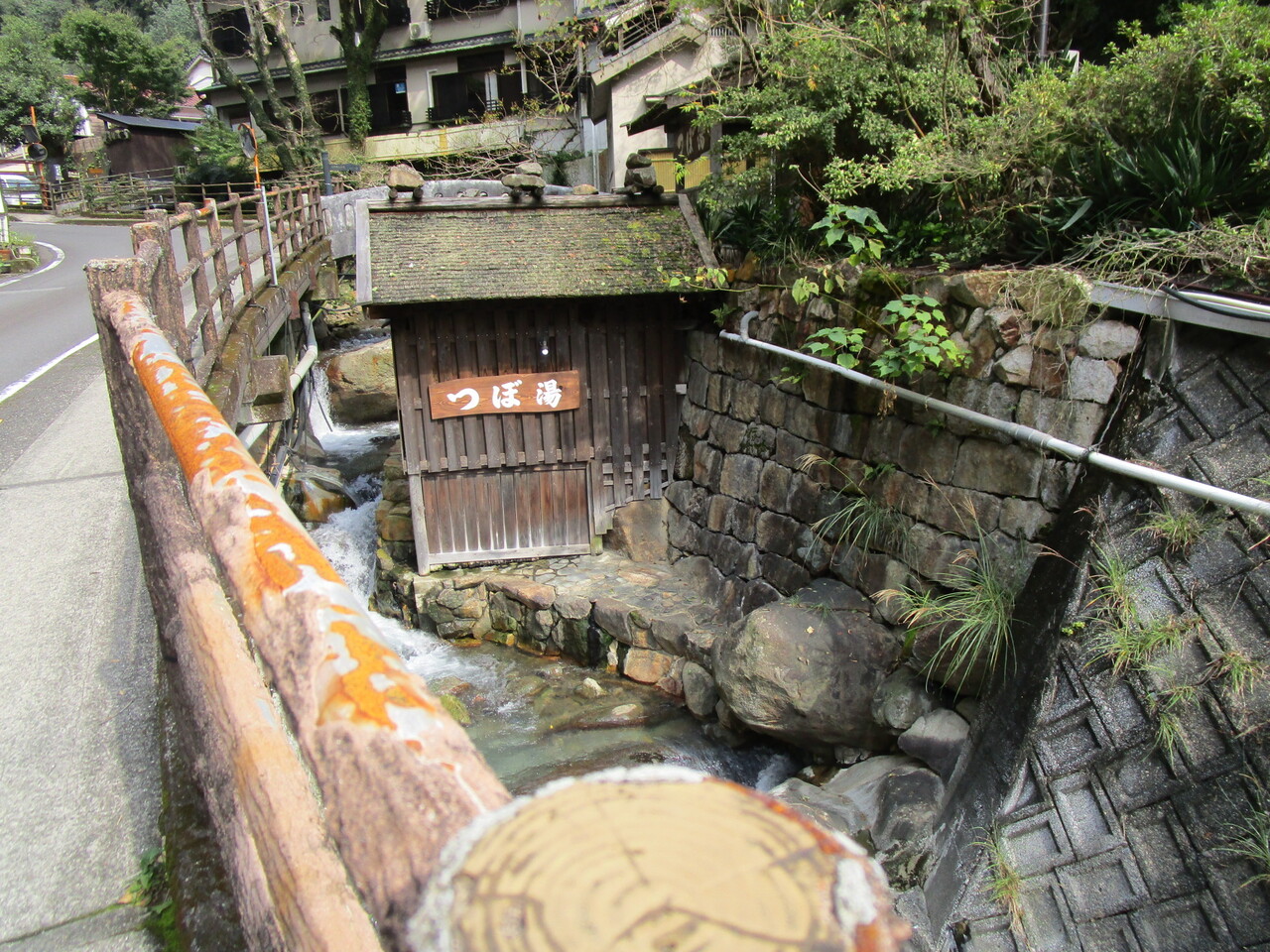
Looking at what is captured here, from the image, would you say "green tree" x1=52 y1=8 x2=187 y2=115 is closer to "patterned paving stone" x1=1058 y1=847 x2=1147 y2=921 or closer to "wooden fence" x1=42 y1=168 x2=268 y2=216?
"wooden fence" x1=42 y1=168 x2=268 y2=216

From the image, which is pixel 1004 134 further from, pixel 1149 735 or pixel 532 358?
pixel 532 358

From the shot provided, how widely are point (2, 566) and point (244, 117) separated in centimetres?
3191

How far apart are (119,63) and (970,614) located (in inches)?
1580

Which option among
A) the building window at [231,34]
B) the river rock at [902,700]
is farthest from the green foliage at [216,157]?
the river rock at [902,700]

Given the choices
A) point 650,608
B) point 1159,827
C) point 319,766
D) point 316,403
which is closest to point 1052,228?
point 1159,827

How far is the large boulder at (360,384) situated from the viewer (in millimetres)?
13711

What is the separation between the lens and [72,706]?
9.98ft

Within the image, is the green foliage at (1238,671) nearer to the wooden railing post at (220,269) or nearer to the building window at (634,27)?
the wooden railing post at (220,269)

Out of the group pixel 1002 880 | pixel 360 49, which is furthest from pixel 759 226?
pixel 360 49

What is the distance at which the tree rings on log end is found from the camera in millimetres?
600

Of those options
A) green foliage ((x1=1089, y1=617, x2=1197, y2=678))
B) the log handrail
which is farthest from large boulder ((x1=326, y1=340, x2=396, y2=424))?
the log handrail

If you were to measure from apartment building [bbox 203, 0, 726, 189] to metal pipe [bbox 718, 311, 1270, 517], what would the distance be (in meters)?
11.3

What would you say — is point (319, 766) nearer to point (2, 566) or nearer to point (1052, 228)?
point (2, 566)

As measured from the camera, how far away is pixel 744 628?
6051 millimetres
